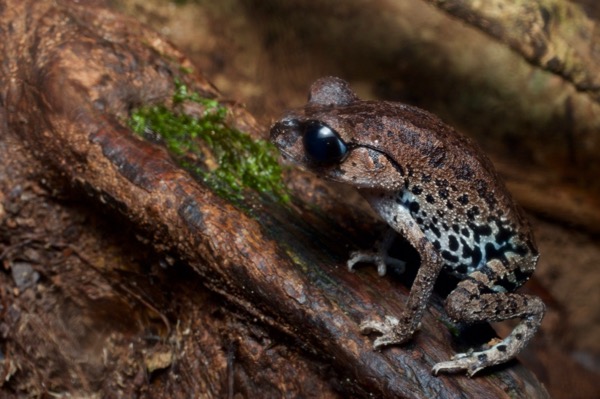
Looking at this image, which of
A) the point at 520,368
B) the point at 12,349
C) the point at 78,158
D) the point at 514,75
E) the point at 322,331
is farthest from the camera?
the point at 514,75

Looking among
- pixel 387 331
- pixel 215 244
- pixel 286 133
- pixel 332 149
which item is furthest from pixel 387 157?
pixel 215 244

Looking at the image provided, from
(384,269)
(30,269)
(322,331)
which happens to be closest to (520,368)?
(384,269)

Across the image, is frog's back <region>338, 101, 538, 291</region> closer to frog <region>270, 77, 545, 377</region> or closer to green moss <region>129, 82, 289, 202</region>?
frog <region>270, 77, 545, 377</region>

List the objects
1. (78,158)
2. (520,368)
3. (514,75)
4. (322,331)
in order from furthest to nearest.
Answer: (514,75), (78,158), (520,368), (322,331)

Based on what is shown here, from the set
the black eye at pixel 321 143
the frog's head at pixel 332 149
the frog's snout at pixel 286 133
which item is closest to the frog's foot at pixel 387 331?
the frog's head at pixel 332 149

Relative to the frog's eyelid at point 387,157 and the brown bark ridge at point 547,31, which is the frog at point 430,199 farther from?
the brown bark ridge at point 547,31

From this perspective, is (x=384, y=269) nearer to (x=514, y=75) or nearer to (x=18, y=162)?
(x=18, y=162)

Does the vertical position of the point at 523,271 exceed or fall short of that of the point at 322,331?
it exceeds it
